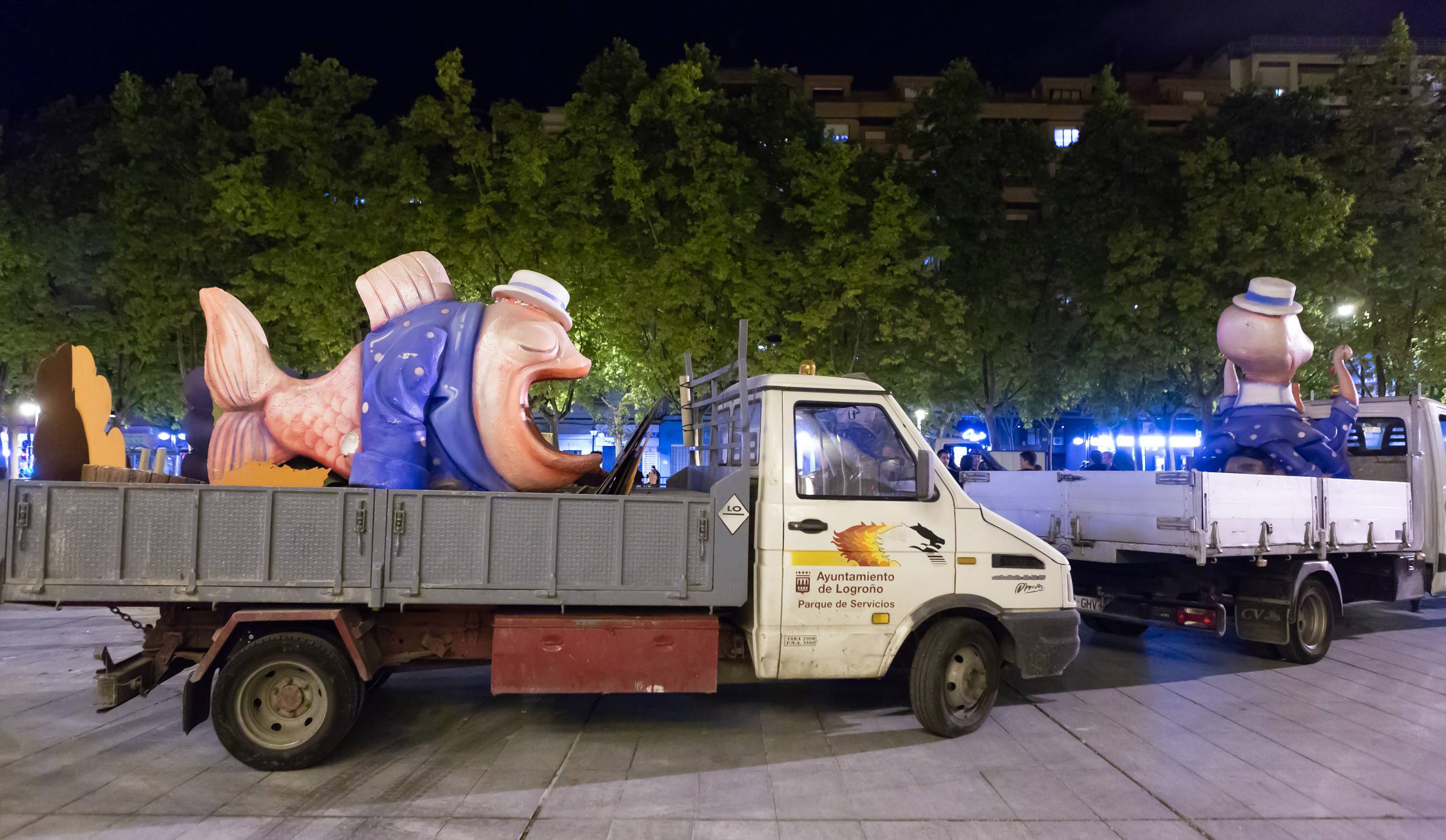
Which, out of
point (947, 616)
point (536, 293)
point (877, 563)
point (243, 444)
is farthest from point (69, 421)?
point (947, 616)

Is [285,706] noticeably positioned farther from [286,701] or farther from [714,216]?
[714,216]

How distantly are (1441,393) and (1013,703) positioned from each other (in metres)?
19.8

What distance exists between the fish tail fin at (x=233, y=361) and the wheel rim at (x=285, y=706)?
2948mm

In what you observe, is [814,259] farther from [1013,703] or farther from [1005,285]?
[1013,703]

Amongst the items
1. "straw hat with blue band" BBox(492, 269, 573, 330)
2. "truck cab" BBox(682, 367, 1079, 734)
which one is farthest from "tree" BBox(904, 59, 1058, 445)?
"truck cab" BBox(682, 367, 1079, 734)

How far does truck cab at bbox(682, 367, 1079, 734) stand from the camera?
5609 mm

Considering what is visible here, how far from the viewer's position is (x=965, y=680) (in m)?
6.08

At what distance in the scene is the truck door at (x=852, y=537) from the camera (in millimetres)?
5617

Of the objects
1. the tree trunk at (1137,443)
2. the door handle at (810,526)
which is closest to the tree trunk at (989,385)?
the tree trunk at (1137,443)

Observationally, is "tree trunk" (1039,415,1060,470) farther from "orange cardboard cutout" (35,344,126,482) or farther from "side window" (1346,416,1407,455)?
"orange cardboard cutout" (35,344,126,482)

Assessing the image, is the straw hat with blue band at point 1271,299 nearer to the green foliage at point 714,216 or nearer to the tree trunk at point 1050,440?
the green foliage at point 714,216

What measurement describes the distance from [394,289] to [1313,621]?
9.39 meters

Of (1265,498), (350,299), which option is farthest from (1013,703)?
(350,299)

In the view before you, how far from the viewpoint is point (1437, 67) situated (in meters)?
17.1
